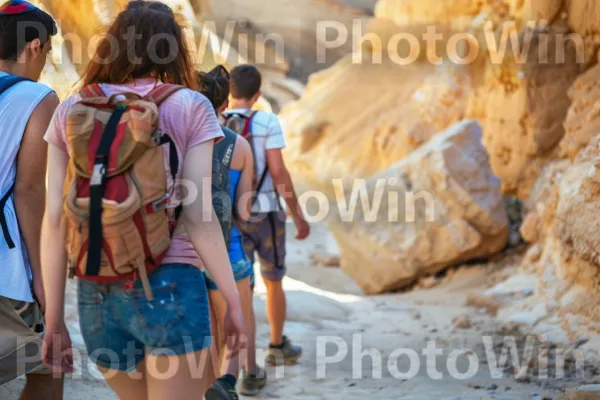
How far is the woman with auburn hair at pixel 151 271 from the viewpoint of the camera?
214cm

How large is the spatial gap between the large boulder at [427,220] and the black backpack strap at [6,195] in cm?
541

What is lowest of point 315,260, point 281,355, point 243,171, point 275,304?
point 315,260

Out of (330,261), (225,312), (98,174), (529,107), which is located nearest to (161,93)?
(98,174)

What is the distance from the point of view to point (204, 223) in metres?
2.25

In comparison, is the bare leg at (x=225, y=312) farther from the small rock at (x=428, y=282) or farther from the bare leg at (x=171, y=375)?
the small rock at (x=428, y=282)

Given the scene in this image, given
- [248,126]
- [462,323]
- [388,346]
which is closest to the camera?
[248,126]

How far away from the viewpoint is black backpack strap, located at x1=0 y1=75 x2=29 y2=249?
8.71 feet

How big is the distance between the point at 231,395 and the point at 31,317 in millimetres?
743

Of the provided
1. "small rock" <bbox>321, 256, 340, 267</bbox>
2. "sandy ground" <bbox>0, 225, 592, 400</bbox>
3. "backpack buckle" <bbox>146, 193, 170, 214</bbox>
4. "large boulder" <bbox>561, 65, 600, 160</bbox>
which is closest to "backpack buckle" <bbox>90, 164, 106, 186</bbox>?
"backpack buckle" <bbox>146, 193, 170, 214</bbox>

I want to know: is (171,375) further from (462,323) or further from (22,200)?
(462,323)

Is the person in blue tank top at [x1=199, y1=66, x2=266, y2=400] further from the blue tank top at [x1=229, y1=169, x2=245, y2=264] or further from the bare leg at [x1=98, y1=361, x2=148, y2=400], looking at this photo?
the bare leg at [x1=98, y1=361, x2=148, y2=400]

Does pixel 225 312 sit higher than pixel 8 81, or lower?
lower

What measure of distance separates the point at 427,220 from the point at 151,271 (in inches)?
233

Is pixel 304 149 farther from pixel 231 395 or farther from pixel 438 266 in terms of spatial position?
pixel 231 395
